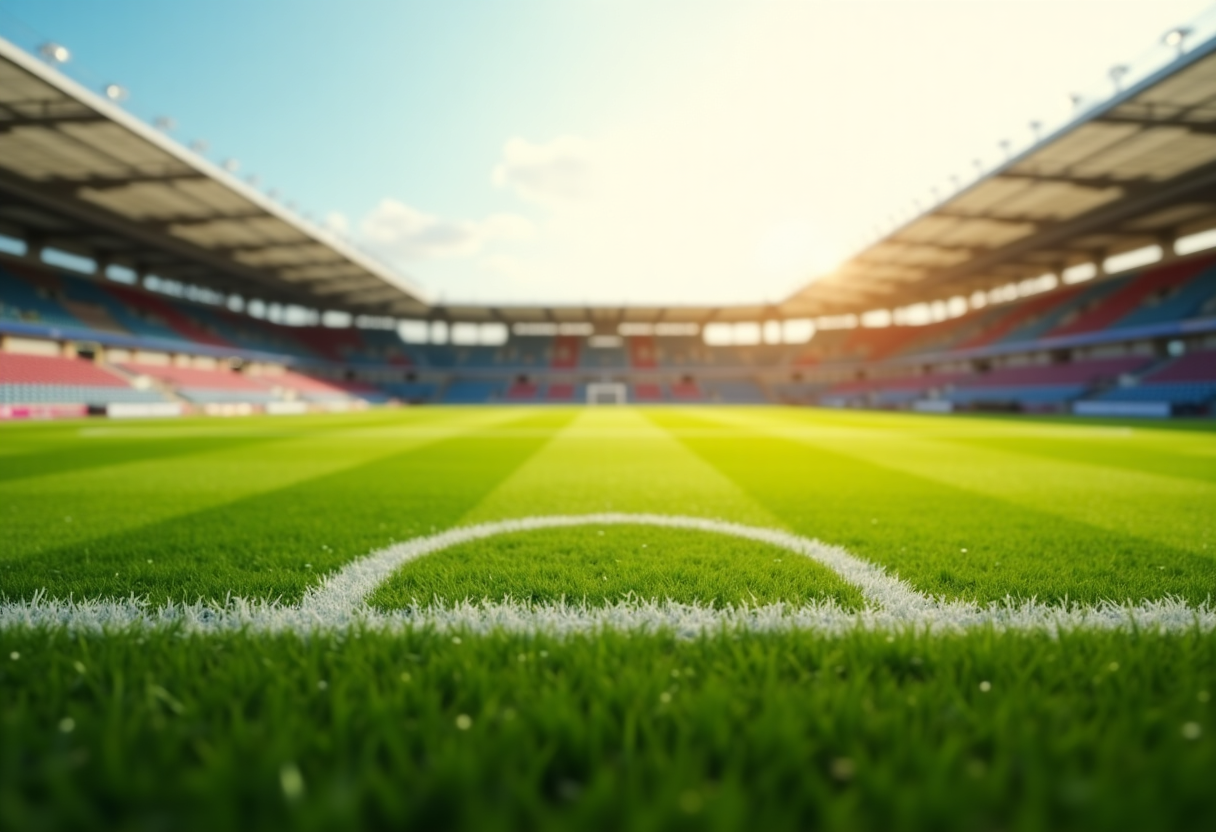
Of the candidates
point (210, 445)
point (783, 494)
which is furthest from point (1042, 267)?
point (210, 445)

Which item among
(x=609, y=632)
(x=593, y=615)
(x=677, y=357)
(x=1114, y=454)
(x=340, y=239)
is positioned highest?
(x=340, y=239)

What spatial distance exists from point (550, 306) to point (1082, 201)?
41065 mm

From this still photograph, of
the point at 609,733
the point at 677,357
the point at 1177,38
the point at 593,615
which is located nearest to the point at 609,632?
the point at 593,615

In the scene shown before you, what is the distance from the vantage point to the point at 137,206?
2909 cm

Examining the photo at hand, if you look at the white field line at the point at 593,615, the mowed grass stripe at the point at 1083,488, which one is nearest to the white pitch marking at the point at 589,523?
the white field line at the point at 593,615

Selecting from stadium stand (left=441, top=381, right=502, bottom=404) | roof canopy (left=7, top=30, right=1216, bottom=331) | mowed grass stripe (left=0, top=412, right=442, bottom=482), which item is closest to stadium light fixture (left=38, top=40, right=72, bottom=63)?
roof canopy (left=7, top=30, right=1216, bottom=331)

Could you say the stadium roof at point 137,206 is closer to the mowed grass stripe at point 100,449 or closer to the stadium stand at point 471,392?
the mowed grass stripe at point 100,449

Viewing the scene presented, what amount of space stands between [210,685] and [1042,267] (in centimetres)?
5389

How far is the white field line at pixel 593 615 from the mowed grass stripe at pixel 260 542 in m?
0.27

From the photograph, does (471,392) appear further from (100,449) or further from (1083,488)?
(1083,488)

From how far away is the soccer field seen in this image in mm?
1128

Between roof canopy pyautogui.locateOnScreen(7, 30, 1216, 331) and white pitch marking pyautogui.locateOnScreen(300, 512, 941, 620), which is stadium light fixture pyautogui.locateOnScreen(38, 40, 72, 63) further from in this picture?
white pitch marking pyautogui.locateOnScreen(300, 512, 941, 620)

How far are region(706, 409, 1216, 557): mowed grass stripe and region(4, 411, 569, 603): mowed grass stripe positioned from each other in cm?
606

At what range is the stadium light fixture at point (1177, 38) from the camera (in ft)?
56.0
